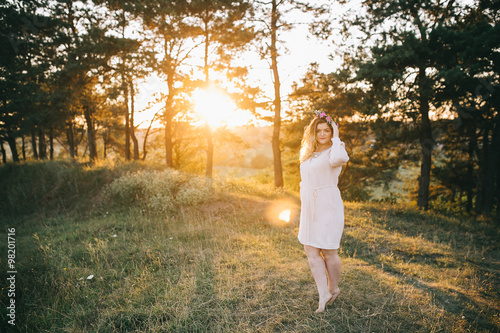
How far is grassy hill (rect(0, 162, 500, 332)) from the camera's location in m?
3.33

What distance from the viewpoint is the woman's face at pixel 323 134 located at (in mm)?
3289

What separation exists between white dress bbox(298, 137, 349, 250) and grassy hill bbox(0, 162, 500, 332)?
1.08 m

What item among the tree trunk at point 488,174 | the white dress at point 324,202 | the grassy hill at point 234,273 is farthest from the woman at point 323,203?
the tree trunk at point 488,174

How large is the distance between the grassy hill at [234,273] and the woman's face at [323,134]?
7.58ft

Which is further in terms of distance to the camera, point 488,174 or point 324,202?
point 488,174

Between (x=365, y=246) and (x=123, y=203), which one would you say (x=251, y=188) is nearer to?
(x=123, y=203)

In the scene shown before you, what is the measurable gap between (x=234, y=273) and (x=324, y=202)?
2387 mm

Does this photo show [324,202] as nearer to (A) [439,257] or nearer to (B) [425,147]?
(A) [439,257]

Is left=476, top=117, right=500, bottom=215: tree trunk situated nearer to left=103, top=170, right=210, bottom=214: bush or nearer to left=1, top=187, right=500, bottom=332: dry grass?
left=1, top=187, right=500, bottom=332: dry grass

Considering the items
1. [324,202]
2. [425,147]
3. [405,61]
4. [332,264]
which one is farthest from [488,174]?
[324,202]

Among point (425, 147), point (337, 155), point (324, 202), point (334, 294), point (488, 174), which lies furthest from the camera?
point (425, 147)

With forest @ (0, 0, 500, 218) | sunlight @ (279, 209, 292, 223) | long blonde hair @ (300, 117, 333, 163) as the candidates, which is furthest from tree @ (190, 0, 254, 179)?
long blonde hair @ (300, 117, 333, 163)

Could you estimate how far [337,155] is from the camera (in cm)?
297

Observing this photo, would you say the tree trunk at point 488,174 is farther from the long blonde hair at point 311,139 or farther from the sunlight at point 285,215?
the long blonde hair at point 311,139
